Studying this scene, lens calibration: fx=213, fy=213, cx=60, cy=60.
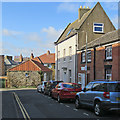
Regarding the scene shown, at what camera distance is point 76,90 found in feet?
51.0

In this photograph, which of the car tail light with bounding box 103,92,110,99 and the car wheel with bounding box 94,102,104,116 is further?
the car wheel with bounding box 94,102,104,116

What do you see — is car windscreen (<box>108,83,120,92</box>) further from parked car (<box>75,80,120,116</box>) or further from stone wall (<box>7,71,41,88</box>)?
stone wall (<box>7,71,41,88</box>)

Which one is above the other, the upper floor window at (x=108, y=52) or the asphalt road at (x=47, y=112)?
the upper floor window at (x=108, y=52)

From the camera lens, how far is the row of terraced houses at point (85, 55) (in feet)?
66.9

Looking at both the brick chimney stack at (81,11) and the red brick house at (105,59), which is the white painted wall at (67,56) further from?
the brick chimney stack at (81,11)

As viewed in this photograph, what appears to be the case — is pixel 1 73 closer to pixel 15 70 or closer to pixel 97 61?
pixel 15 70

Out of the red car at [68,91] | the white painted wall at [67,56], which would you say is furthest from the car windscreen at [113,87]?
the white painted wall at [67,56]

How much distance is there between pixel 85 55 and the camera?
25484mm

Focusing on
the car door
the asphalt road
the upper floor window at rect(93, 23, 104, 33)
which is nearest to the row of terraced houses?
the upper floor window at rect(93, 23, 104, 33)

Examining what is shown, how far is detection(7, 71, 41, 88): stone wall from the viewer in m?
40.0

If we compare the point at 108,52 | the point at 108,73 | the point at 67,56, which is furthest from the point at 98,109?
the point at 67,56

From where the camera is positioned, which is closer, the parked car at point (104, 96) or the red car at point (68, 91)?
the parked car at point (104, 96)

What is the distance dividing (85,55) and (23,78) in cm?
1843

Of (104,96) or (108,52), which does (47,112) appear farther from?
(108,52)
